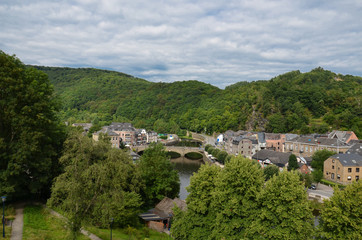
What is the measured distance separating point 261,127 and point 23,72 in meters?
97.7

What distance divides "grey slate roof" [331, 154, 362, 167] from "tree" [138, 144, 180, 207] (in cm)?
3544

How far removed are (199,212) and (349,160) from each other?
4359cm

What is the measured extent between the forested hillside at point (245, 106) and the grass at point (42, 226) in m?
87.5

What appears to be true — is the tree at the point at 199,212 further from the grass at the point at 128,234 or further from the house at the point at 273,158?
the house at the point at 273,158

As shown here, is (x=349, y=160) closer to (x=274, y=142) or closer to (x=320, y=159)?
(x=320, y=159)

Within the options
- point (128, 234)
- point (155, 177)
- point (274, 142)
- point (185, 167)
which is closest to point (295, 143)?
point (274, 142)

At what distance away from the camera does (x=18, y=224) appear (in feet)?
62.2

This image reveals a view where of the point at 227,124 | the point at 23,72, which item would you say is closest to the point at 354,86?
the point at 227,124

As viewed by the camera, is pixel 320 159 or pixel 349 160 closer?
pixel 349 160

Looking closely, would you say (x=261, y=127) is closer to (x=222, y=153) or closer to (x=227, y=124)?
(x=227, y=124)

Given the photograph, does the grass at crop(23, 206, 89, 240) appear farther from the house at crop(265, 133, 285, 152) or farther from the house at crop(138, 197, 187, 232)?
the house at crop(265, 133, 285, 152)

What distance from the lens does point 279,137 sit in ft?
280

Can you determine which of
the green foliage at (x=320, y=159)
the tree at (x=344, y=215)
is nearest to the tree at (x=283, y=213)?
the tree at (x=344, y=215)

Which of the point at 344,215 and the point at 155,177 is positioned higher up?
the point at 344,215
